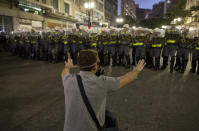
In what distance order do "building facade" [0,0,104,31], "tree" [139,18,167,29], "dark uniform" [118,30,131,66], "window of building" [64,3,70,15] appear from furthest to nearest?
"tree" [139,18,167,29] → "window of building" [64,3,70,15] → "building facade" [0,0,104,31] → "dark uniform" [118,30,131,66]

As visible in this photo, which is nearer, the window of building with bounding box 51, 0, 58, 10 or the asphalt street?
the asphalt street

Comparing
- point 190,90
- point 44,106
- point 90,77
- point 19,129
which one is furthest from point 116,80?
point 190,90

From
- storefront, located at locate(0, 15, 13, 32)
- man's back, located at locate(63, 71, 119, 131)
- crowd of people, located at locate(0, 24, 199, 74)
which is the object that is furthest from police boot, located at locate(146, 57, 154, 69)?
storefront, located at locate(0, 15, 13, 32)

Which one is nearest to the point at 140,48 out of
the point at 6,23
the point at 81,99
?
the point at 81,99

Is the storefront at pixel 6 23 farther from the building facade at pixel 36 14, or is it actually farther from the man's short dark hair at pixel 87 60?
the man's short dark hair at pixel 87 60

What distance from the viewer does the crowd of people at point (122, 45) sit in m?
7.58

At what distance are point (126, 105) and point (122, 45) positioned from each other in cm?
508

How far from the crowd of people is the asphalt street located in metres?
1.72

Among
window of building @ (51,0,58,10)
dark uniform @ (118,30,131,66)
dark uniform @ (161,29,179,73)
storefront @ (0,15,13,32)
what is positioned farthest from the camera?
window of building @ (51,0,58,10)

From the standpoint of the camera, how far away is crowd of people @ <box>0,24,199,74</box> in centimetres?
758

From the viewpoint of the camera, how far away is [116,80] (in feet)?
5.64

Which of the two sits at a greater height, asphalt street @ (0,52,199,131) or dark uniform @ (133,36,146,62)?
dark uniform @ (133,36,146,62)

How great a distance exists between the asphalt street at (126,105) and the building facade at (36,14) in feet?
27.7

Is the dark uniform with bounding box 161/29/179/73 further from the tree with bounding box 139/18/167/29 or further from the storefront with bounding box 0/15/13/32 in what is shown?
the tree with bounding box 139/18/167/29
